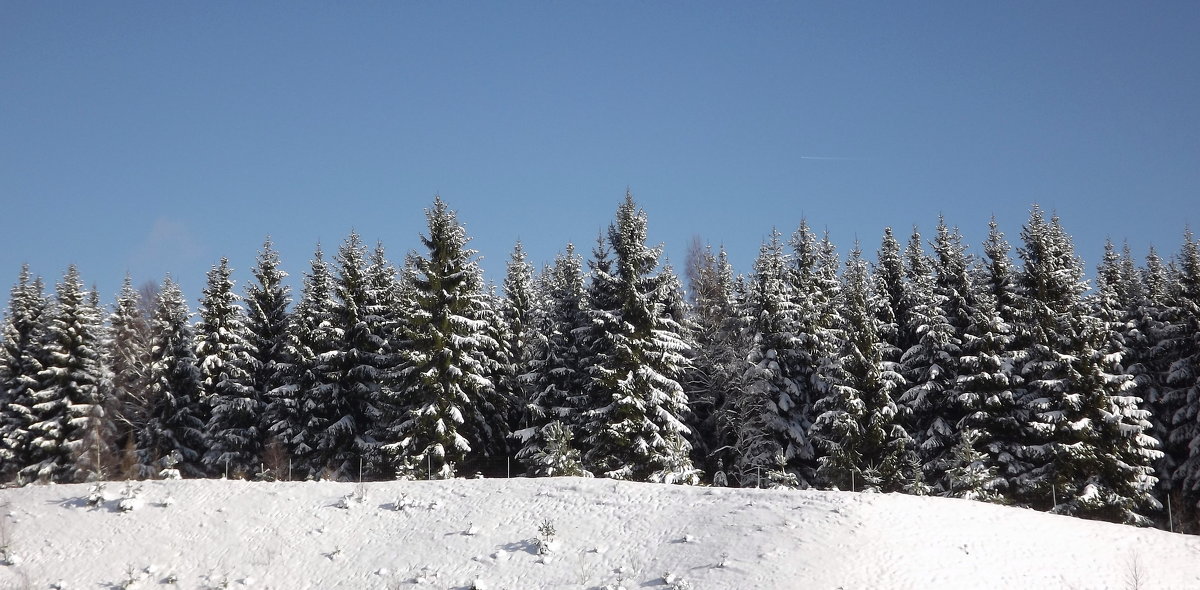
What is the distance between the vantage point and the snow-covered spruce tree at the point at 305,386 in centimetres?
3838

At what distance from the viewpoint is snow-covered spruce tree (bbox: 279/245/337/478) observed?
38.4 m

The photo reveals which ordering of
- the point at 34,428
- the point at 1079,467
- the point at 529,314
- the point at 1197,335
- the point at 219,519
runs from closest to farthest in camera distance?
the point at 219,519 < the point at 1079,467 < the point at 1197,335 < the point at 34,428 < the point at 529,314

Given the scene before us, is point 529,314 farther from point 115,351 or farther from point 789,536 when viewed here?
point 789,536

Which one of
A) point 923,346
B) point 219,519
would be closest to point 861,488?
point 923,346

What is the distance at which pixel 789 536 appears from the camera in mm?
19781

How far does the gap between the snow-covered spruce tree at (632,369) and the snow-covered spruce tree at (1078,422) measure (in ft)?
44.0

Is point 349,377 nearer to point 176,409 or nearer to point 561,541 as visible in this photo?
point 176,409

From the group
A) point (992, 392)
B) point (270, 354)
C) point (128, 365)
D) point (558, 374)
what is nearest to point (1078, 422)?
point (992, 392)

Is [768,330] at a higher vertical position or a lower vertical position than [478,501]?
higher

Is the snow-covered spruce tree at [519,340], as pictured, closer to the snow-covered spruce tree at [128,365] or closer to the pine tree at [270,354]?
the pine tree at [270,354]

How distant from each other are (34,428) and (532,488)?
1273 inches

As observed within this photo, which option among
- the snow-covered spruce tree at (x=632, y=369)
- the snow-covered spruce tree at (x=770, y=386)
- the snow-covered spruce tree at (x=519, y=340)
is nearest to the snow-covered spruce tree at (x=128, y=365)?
the snow-covered spruce tree at (x=519, y=340)

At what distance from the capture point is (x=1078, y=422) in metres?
32.8

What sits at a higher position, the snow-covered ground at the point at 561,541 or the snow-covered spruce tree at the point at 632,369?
the snow-covered spruce tree at the point at 632,369
